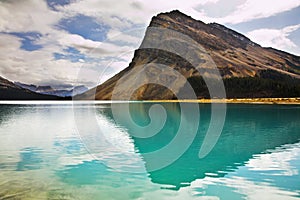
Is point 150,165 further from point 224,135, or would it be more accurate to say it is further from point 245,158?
point 224,135

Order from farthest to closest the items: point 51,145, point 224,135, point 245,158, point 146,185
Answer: point 224,135 → point 51,145 → point 245,158 → point 146,185

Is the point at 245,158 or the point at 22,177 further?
the point at 245,158

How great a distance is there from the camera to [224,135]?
171 feet

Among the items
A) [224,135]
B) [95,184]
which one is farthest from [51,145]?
[224,135]

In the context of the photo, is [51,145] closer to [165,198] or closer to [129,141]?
[129,141]

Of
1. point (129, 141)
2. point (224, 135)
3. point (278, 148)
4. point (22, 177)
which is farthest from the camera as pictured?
point (224, 135)

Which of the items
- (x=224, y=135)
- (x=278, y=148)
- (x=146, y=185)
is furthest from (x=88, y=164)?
(x=224, y=135)

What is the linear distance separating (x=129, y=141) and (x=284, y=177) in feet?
85.2

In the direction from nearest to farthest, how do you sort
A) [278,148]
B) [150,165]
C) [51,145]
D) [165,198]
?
[165,198]
[150,165]
[278,148]
[51,145]

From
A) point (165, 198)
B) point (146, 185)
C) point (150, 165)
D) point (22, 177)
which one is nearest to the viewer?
point (165, 198)

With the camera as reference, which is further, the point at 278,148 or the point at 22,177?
the point at 278,148

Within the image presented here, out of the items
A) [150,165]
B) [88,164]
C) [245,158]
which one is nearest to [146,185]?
[150,165]

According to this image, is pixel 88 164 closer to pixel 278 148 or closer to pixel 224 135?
pixel 278 148

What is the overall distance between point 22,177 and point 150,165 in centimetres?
1197
